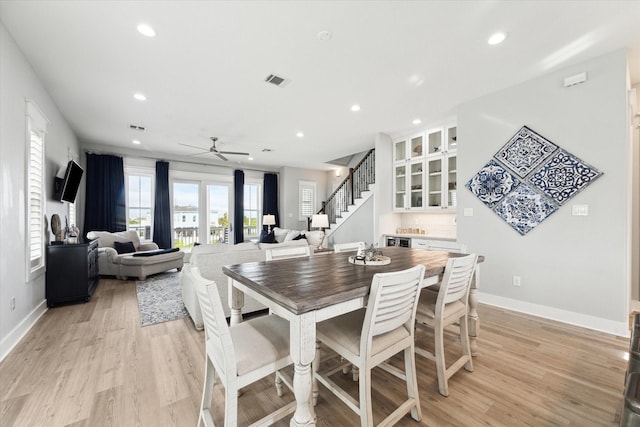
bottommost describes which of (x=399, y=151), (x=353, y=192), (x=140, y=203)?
(x=140, y=203)

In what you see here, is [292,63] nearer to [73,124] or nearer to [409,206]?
[409,206]

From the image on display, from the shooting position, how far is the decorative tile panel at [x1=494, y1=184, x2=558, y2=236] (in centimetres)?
307

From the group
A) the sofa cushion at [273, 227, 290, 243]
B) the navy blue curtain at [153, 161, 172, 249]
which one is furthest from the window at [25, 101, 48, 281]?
the sofa cushion at [273, 227, 290, 243]

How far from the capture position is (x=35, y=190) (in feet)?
10.1

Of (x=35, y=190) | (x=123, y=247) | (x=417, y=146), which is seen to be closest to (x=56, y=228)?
(x=35, y=190)

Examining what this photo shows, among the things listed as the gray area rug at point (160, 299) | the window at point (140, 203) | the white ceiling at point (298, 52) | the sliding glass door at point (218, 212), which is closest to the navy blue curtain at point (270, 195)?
the sliding glass door at point (218, 212)

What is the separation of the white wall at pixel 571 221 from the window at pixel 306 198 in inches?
227

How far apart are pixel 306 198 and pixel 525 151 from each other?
6405mm

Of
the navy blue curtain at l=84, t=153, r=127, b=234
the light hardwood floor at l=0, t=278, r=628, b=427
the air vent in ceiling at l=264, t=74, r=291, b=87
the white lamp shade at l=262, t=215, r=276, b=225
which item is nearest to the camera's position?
the light hardwood floor at l=0, t=278, r=628, b=427

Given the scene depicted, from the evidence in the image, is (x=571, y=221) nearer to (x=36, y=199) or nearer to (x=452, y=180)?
(x=452, y=180)

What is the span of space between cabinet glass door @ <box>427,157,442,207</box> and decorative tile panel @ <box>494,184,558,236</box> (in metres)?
1.15

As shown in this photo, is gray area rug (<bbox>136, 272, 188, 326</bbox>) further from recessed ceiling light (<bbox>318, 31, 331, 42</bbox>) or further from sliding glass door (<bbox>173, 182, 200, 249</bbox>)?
recessed ceiling light (<bbox>318, 31, 331, 42</bbox>)

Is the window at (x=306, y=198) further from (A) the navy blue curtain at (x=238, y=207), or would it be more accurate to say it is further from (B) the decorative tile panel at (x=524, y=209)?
(B) the decorative tile panel at (x=524, y=209)

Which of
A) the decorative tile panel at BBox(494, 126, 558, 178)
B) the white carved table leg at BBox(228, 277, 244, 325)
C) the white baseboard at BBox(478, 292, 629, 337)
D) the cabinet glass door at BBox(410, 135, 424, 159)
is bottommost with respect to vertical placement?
the white baseboard at BBox(478, 292, 629, 337)
